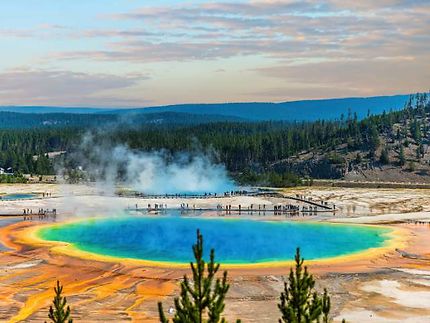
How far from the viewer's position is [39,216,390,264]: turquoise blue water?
50.3 metres

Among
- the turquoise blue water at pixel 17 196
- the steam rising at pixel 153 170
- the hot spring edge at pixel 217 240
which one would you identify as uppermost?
the steam rising at pixel 153 170

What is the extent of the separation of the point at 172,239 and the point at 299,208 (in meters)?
26.7

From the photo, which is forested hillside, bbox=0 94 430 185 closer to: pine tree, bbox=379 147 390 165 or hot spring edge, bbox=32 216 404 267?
pine tree, bbox=379 147 390 165

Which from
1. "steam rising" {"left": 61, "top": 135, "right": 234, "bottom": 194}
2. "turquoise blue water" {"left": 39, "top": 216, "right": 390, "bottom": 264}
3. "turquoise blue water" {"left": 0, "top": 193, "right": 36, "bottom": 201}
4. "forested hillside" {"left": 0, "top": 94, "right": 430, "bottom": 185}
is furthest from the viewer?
"forested hillside" {"left": 0, "top": 94, "right": 430, "bottom": 185}

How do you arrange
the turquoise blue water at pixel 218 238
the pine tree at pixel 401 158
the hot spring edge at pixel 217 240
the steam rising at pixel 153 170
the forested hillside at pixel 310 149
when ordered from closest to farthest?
the hot spring edge at pixel 217 240
the turquoise blue water at pixel 218 238
the steam rising at pixel 153 170
the pine tree at pixel 401 158
the forested hillside at pixel 310 149

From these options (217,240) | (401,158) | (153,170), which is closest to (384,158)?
(401,158)

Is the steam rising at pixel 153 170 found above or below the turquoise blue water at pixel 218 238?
above

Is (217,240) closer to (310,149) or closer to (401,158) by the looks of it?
(401,158)

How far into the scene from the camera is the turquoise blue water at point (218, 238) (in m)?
50.3

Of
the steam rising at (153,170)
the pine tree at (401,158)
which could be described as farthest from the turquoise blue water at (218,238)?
the pine tree at (401,158)

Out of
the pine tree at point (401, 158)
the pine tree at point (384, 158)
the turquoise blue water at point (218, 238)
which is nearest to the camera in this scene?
the turquoise blue water at point (218, 238)

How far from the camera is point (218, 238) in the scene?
58094mm

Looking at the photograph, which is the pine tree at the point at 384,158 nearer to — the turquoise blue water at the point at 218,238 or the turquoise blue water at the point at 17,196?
the turquoise blue water at the point at 218,238

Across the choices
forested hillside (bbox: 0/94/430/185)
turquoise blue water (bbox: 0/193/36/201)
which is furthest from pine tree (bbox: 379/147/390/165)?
turquoise blue water (bbox: 0/193/36/201)
